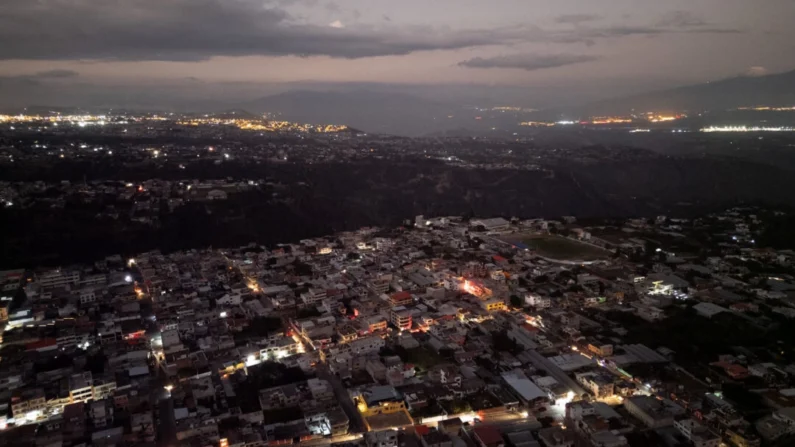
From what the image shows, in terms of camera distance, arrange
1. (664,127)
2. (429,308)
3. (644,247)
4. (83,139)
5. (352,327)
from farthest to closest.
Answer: (664,127) < (83,139) < (644,247) < (429,308) < (352,327)

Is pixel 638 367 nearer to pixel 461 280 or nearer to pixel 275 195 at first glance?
pixel 461 280

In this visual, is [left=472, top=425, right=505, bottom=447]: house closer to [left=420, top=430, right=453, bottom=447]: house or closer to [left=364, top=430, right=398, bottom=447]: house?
[left=420, top=430, right=453, bottom=447]: house

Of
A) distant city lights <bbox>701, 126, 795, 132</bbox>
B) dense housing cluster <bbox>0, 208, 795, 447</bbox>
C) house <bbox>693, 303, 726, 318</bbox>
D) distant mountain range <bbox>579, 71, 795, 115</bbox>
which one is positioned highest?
distant mountain range <bbox>579, 71, 795, 115</bbox>

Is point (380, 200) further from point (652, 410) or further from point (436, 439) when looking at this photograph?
point (436, 439)

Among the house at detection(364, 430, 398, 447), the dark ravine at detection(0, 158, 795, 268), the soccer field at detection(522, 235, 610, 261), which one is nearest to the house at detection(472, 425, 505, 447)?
the house at detection(364, 430, 398, 447)

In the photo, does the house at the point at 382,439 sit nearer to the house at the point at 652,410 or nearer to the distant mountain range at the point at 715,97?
the house at the point at 652,410

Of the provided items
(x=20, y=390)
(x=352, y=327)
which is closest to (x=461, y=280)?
(x=352, y=327)

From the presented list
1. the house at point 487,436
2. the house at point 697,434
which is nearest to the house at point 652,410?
the house at point 697,434

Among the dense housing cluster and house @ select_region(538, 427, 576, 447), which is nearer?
house @ select_region(538, 427, 576, 447)
